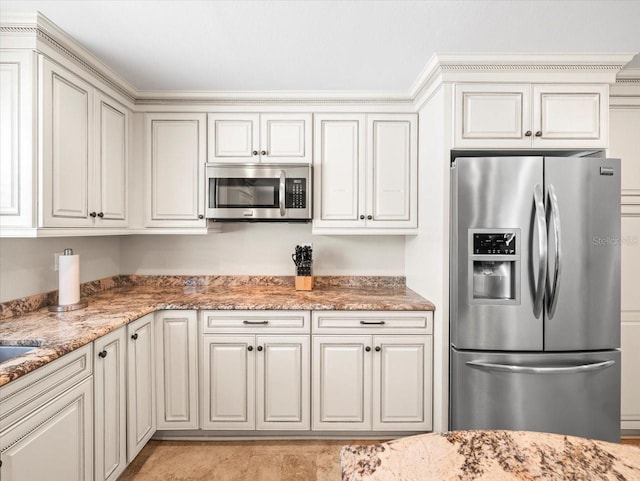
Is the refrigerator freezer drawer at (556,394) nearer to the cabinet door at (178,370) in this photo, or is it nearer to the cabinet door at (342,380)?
the cabinet door at (342,380)

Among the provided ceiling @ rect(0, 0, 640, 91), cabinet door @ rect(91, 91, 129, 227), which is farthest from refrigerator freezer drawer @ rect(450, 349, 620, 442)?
cabinet door @ rect(91, 91, 129, 227)

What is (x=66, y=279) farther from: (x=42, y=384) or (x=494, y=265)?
(x=494, y=265)

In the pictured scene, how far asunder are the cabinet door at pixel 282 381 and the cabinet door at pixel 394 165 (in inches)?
43.6

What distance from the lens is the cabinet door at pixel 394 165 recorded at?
9.05 ft

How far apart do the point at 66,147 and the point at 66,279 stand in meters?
0.76

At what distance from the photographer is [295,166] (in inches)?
106

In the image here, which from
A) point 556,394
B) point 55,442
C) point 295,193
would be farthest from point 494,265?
point 55,442

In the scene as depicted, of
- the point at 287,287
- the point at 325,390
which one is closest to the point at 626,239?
the point at 325,390

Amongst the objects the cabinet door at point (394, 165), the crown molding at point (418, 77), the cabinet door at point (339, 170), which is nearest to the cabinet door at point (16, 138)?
the crown molding at point (418, 77)

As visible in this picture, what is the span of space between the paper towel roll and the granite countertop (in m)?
0.11

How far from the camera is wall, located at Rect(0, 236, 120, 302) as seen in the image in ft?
6.68

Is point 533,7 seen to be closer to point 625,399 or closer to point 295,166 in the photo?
point 295,166

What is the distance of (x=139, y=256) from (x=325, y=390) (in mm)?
1887

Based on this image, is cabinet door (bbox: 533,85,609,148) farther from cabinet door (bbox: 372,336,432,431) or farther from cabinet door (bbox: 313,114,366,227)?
cabinet door (bbox: 372,336,432,431)
